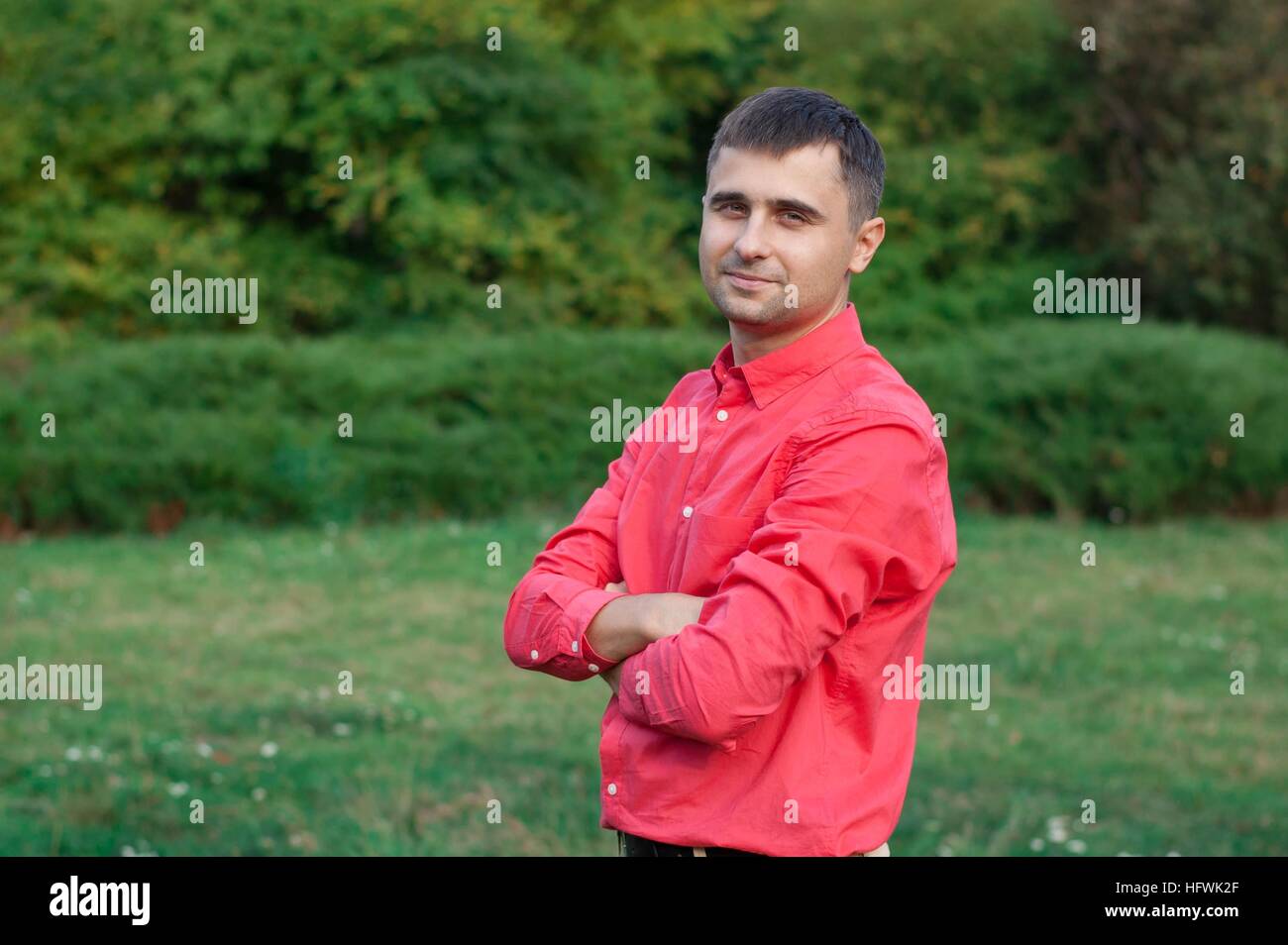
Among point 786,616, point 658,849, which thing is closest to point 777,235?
point 786,616

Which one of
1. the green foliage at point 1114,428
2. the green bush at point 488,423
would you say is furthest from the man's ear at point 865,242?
the green foliage at point 1114,428

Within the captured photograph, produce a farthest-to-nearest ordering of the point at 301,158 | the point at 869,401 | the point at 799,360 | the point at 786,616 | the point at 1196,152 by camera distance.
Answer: the point at 1196,152 → the point at 301,158 → the point at 799,360 → the point at 869,401 → the point at 786,616

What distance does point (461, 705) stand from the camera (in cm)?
670

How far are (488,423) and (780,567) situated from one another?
363 inches

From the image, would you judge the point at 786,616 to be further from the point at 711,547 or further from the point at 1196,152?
→ the point at 1196,152

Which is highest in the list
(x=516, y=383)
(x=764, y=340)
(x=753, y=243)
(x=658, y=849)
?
(x=516, y=383)

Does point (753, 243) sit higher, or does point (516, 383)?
point (516, 383)

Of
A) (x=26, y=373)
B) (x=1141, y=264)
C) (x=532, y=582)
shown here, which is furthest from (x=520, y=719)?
(x=1141, y=264)

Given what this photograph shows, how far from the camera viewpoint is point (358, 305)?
1516 cm

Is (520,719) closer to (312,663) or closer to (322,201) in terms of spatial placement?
(312,663)

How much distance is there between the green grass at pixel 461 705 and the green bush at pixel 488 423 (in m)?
0.55

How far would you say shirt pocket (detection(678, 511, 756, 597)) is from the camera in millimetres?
2338

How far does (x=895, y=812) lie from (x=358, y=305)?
1346 centimetres

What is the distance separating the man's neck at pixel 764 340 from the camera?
244 centimetres
